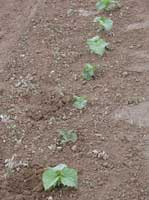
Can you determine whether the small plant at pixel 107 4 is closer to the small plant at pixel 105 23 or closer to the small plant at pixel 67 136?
the small plant at pixel 105 23

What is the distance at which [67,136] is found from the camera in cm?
353

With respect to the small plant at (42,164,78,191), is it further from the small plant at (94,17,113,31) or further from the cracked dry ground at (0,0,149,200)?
the small plant at (94,17,113,31)

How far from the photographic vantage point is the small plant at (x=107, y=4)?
522cm

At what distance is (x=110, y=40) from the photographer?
4781 millimetres

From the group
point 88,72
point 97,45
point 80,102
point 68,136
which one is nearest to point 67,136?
point 68,136

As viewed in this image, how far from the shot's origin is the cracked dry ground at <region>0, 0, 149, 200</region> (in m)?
3.22

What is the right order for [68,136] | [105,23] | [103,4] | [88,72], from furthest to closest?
[103,4], [105,23], [88,72], [68,136]

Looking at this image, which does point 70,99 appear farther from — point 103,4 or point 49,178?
point 103,4

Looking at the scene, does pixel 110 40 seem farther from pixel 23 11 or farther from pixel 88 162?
pixel 88 162

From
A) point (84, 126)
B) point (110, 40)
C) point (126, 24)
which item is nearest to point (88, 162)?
point (84, 126)

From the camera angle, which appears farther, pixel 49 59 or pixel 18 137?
pixel 49 59

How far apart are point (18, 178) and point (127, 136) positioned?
0.74 m

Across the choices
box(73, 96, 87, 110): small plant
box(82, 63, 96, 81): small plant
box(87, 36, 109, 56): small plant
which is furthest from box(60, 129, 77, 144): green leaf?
box(87, 36, 109, 56): small plant

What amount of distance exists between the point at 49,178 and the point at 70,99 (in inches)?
37.4
